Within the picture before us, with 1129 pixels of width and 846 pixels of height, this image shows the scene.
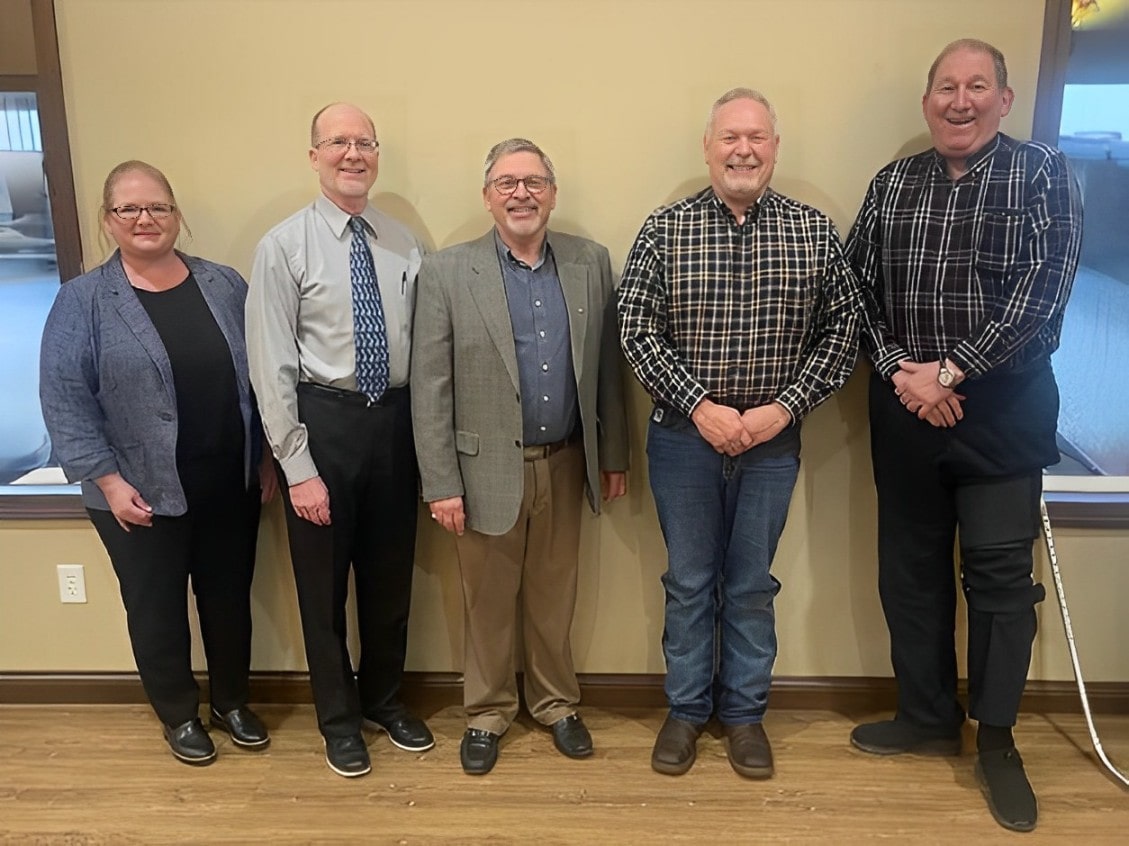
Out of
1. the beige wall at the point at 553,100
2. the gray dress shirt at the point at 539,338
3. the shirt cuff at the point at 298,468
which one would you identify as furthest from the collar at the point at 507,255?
the shirt cuff at the point at 298,468

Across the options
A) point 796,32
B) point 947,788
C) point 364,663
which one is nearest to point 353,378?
point 364,663

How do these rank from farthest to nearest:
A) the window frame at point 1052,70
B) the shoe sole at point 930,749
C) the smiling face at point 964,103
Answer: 1. the shoe sole at point 930,749
2. the window frame at point 1052,70
3. the smiling face at point 964,103

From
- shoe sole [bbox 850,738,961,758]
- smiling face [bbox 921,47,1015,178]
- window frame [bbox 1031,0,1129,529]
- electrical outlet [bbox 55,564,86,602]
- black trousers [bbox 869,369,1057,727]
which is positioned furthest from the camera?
electrical outlet [bbox 55,564,86,602]

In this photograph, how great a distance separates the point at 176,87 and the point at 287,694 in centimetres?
176

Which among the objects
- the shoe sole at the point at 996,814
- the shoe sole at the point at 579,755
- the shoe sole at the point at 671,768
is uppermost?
the shoe sole at the point at 996,814

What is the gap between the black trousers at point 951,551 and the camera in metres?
2.20

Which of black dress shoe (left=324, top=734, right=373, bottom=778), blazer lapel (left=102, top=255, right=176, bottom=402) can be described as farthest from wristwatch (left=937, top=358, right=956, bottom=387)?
blazer lapel (left=102, top=255, right=176, bottom=402)

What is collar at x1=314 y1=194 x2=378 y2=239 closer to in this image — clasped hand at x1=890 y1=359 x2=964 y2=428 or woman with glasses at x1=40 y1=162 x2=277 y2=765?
woman with glasses at x1=40 y1=162 x2=277 y2=765

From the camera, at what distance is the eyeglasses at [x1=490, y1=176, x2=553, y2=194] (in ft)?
7.03

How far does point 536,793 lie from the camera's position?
2.31 metres

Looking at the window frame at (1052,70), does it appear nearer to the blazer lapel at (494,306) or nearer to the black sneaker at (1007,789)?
the blazer lapel at (494,306)

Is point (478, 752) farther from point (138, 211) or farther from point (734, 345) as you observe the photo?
point (138, 211)

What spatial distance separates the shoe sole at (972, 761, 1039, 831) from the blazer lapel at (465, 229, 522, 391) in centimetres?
151

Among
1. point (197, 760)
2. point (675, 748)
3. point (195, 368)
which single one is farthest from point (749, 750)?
point (195, 368)
